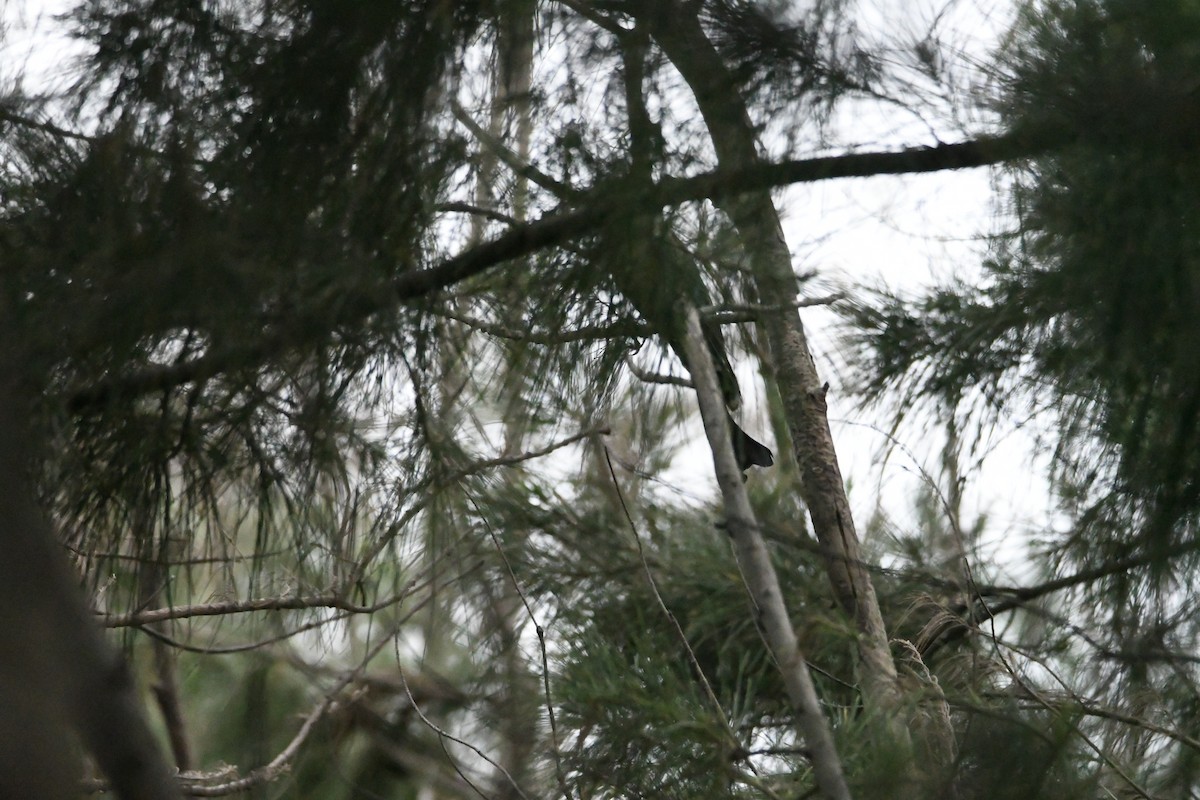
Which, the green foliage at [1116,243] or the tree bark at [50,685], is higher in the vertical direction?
the green foliage at [1116,243]

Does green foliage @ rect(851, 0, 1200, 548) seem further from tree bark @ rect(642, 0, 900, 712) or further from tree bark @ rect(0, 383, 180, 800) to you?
tree bark @ rect(0, 383, 180, 800)

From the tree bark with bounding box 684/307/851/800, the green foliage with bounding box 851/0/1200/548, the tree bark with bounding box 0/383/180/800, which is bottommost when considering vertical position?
the tree bark with bounding box 0/383/180/800

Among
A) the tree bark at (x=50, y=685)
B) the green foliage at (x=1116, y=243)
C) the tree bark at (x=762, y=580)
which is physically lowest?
the tree bark at (x=50, y=685)

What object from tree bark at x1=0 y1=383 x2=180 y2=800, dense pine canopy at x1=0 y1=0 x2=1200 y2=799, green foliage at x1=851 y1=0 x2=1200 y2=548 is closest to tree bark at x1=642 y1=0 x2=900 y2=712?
dense pine canopy at x1=0 y1=0 x2=1200 y2=799

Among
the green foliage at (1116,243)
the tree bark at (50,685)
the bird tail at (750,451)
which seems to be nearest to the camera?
the tree bark at (50,685)

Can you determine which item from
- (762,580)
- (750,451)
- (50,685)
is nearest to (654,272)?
(762,580)

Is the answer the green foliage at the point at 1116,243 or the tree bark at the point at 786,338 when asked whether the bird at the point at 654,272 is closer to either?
the tree bark at the point at 786,338

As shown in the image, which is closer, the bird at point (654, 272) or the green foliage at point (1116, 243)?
the green foliage at point (1116, 243)

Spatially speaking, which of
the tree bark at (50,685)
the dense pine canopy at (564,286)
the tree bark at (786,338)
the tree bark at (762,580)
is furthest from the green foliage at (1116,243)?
the tree bark at (50,685)

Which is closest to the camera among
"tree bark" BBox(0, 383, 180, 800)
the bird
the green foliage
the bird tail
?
"tree bark" BBox(0, 383, 180, 800)

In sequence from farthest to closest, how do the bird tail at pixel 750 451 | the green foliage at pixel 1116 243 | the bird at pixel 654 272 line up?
1. the bird tail at pixel 750 451
2. the bird at pixel 654 272
3. the green foliage at pixel 1116 243

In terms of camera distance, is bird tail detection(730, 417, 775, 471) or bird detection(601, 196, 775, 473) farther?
bird tail detection(730, 417, 775, 471)

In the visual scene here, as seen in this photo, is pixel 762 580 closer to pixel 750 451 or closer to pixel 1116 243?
pixel 1116 243

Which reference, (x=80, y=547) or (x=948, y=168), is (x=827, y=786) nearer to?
(x=948, y=168)
